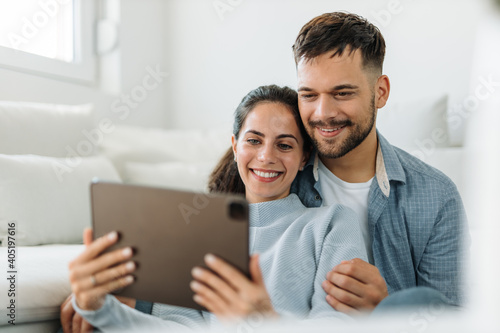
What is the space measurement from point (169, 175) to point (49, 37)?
→ 37.5 inches

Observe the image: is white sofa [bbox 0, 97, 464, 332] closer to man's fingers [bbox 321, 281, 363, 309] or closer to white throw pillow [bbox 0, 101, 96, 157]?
white throw pillow [bbox 0, 101, 96, 157]

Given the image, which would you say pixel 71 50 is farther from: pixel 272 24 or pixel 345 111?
pixel 345 111

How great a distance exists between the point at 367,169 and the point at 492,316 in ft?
3.56

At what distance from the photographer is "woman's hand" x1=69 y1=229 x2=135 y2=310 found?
0.83 meters

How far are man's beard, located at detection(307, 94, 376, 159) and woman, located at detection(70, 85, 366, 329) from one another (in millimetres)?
43

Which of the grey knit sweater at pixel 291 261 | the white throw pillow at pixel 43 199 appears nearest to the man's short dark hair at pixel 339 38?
the grey knit sweater at pixel 291 261

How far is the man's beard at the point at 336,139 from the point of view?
1.27 m

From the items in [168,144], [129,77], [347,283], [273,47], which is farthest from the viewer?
[129,77]

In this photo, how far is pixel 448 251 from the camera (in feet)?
4.20

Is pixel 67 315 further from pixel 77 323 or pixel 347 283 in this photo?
pixel 347 283

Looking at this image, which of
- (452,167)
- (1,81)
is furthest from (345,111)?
(1,81)

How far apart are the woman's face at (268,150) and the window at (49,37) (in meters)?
1.15

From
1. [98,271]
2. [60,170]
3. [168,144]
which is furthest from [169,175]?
[98,271]

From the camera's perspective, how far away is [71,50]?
2387 millimetres
